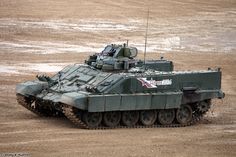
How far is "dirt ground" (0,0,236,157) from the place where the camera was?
20.4m

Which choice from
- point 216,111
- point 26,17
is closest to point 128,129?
point 216,111

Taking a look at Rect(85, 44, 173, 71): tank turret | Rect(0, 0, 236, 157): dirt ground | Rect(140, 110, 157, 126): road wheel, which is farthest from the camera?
Rect(85, 44, 173, 71): tank turret

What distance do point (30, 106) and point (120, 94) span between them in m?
3.26

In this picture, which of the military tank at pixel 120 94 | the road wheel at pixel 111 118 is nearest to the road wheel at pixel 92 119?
the military tank at pixel 120 94

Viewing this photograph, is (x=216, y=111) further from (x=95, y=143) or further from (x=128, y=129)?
(x=95, y=143)

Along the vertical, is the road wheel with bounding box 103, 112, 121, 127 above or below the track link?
below

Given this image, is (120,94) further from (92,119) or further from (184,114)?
(184,114)

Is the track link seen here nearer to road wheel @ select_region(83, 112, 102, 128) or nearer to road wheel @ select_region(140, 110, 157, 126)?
road wheel @ select_region(83, 112, 102, 128)

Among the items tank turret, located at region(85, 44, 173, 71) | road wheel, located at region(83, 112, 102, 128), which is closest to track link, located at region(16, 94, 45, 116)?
tank turret, located at region(85, 44, 173, 71)

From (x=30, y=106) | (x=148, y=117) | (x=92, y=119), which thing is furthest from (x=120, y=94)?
(x=30, y=106)

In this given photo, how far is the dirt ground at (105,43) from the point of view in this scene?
802 inches

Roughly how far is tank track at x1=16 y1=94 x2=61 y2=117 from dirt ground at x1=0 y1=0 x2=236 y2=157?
0.25m

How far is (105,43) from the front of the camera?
41594mm

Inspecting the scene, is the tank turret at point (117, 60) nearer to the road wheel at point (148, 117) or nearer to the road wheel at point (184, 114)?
the road wheel at point (148, 117)
